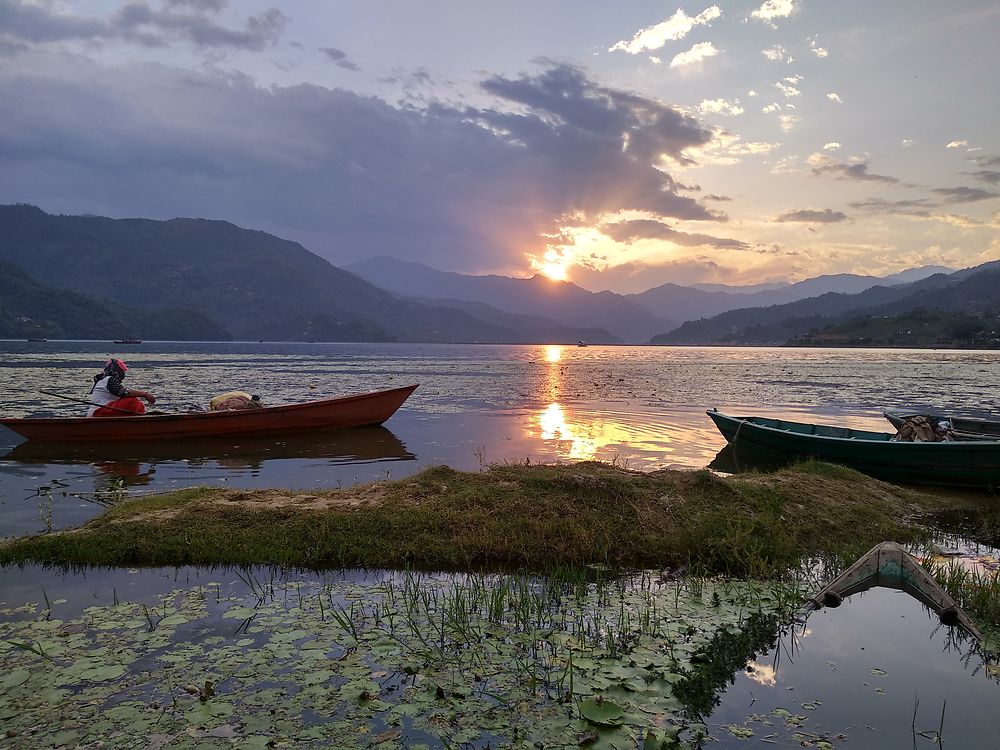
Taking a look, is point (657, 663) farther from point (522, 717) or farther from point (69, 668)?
point (69, 668)

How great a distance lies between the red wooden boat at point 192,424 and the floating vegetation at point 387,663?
46.5ft

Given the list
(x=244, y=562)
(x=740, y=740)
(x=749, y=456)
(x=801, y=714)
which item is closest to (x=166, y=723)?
(x=244, y=562)

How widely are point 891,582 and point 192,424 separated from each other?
68.0ft

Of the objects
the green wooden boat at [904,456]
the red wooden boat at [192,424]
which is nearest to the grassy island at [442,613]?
the green wooden boat at [904,456]

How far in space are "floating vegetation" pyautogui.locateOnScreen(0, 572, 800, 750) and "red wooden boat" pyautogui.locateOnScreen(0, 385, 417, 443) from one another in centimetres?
1417

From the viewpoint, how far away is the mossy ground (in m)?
8.61

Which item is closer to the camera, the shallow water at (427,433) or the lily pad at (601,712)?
the lily pad at (601,712)

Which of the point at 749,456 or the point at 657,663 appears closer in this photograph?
the point at 657,663

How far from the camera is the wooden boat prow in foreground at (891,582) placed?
6773 millimetres

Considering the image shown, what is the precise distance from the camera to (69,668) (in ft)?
17.6

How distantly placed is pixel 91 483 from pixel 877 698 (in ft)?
57.0

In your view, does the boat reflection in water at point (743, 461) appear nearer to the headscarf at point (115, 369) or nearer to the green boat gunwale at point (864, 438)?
the green boat gunwale at point (864, 438)

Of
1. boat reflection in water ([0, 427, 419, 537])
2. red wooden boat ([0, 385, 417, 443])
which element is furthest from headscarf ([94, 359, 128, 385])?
boat reflection in water ([0, 427, 419, 537])

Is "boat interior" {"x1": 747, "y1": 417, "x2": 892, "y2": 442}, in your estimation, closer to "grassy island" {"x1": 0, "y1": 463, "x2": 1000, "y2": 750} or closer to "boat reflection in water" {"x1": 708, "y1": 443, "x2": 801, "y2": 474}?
"boat reflection in water" {"x1": 708, "y1": 443, "x2": 801, "y2": 474}
